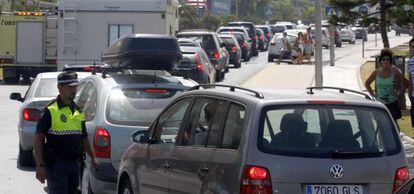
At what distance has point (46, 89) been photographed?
47.7 ft

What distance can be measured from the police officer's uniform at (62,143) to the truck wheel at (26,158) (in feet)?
18.0

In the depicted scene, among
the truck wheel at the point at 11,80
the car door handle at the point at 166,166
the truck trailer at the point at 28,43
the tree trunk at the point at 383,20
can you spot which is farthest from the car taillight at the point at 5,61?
the car door handle at the point at 166,166

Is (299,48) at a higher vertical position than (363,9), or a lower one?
lower

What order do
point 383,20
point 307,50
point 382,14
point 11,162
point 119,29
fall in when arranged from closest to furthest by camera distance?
point 11,162, point 383,20, point 382,14, point 119,29, point 307,50

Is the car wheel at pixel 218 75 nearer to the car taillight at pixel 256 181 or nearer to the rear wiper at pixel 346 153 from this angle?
the rear wiper at pixel 346 153

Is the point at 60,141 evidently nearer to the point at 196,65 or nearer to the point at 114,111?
the point at 114,111

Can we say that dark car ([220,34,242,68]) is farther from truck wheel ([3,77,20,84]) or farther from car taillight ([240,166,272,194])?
car taillight ([240,166,272,194])

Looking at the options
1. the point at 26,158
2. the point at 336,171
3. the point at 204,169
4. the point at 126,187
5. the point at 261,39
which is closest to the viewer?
the point at 336,171

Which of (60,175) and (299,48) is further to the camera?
(299,48)

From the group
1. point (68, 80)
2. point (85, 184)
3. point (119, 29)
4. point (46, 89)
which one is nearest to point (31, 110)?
point (46, 89)

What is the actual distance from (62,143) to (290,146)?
251 centimetres

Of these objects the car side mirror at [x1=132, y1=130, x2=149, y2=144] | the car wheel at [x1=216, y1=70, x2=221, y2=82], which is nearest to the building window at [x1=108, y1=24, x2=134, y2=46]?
the car wheel at [x1=216, y1=70, x2=221, y2=82]

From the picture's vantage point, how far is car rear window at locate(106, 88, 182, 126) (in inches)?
410

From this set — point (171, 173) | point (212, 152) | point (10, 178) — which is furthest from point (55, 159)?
point (10, 178)
